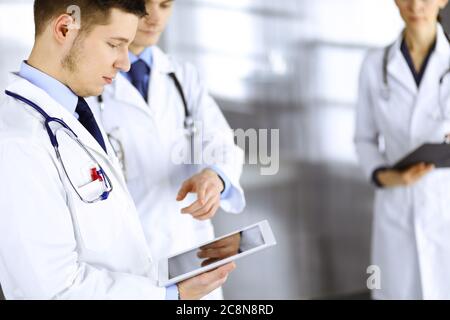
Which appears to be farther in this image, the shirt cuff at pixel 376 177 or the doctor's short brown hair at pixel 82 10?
the shirt cuff at pixel 376 177

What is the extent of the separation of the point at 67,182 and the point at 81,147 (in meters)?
0.07

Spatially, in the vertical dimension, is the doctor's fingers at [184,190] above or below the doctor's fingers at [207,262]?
above

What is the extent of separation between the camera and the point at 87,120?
3.54 ft

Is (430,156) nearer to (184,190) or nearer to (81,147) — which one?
(184,190)

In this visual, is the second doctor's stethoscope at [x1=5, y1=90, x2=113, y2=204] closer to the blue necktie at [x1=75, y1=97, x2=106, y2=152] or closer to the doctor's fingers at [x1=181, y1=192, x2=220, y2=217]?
the blue necktie at [x1=75, y1=97, x2=106, y2=152]

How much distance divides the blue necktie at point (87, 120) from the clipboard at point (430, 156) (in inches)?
33.3

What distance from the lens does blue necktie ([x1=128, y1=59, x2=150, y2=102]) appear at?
1.43 meters

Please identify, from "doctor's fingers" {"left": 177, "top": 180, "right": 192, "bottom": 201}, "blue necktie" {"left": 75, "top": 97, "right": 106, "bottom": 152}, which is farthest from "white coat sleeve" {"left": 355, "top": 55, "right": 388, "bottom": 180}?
"blue necktie" {"left": 75, "top": 97, "right": 106, "bottom": 152}

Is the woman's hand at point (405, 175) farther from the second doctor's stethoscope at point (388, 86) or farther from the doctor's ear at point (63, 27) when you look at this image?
the doctor's ear at point (63, 27)

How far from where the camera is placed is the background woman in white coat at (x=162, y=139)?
1.37 metres

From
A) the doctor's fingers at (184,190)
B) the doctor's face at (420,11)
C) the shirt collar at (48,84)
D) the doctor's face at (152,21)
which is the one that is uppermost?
the doctor's face at (420,11)

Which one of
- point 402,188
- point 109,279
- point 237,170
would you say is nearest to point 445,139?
point 402,188

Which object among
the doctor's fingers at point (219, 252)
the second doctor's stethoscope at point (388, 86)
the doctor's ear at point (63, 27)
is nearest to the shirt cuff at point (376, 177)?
the second doctor's stethoscope at point (388, 86)
